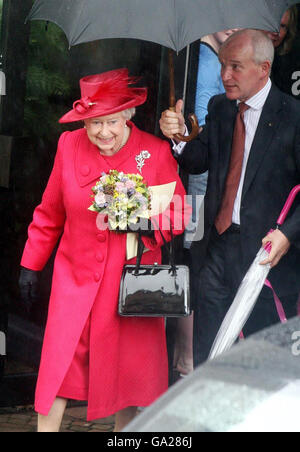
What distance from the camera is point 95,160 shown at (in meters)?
3.92

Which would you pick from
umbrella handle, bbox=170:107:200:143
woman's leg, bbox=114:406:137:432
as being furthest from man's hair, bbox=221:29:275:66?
woman's leg, bbox=114:406:137:432

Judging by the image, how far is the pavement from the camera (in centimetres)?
488

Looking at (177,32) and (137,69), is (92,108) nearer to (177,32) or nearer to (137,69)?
(177,32)

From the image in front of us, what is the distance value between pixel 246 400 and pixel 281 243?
1970 mm

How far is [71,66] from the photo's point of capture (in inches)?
197

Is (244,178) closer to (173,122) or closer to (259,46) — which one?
(173,122)

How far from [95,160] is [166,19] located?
30.2 inches

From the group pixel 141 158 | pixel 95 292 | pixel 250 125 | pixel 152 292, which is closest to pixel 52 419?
pixel 95 292

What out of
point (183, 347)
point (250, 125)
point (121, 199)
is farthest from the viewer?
point (183, 347)

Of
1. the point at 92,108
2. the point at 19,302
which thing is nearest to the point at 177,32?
the point at 92,108

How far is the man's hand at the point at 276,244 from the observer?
3830mm

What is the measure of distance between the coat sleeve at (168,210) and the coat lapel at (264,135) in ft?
1.00

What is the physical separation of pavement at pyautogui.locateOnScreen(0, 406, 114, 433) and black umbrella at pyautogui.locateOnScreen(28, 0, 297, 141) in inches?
93.9

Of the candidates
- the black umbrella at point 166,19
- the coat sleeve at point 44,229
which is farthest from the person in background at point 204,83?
the black umbrella at point 166,19
